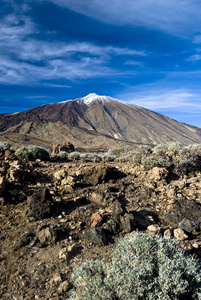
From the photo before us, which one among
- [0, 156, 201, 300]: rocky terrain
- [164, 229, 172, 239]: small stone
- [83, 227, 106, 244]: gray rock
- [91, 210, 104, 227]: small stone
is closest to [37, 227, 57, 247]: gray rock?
[0, 156, 201, 300]: rocky terrain

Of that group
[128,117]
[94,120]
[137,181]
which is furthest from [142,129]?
[137,181]

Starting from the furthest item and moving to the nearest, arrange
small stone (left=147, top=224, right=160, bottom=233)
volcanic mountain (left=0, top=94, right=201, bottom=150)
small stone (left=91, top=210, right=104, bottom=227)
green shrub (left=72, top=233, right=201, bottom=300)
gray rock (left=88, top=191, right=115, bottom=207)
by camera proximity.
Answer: volcanic mountain (left=0, top=94, right=201, bottom=150) < gray rock (left=88, top=191, right=115, bottom=207) < small stone (left=91, top=210, right=104, bottom=227) < small stone (left=147, top=224, right=160, bottom=233) < green shrub (left=72, top=233, right=201, bottom=300)

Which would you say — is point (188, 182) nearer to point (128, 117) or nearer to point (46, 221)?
point (46, 221)

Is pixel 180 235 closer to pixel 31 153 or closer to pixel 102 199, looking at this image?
pixel 102 199

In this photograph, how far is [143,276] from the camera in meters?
1.89

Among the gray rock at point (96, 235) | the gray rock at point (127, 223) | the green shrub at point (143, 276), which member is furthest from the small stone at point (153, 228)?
the green shrub at point (143, 276)

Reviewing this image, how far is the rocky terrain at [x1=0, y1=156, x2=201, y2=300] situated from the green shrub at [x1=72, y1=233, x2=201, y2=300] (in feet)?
1.73

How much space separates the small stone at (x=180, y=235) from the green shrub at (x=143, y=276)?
107cm

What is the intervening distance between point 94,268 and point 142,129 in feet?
450

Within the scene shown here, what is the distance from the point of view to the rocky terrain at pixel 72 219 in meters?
2.61

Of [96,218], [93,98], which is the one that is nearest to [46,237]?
[96,218]

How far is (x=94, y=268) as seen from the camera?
7.09 feet

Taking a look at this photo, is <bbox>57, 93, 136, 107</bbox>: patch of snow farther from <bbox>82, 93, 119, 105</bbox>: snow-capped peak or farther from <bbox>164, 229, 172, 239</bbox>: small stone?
<bbox>164, 229, 172, 239</bbox>: small stone

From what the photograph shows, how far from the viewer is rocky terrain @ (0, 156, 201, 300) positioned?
8.55ft
